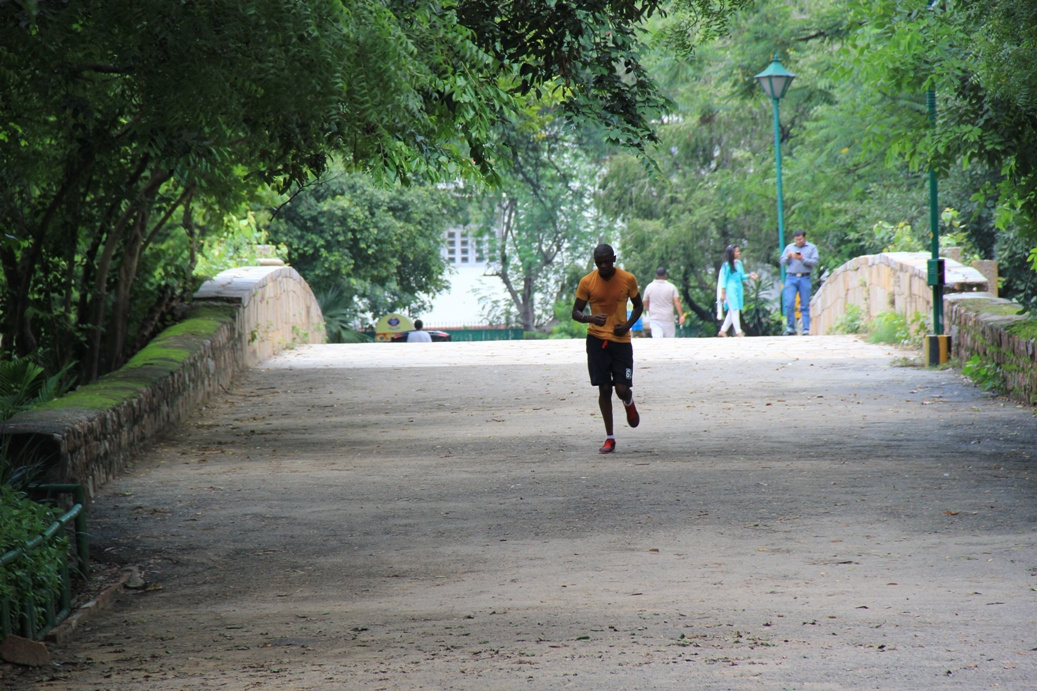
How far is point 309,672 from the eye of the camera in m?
5.01

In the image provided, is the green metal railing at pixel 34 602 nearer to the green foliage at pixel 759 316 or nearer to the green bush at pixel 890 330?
the green bush at pixel 890 330

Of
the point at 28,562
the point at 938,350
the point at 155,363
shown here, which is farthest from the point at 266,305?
the point at 28,562

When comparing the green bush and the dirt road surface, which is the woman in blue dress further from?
the dirt road surface

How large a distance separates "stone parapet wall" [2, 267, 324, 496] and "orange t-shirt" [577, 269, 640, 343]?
3569mm

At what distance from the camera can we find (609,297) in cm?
995

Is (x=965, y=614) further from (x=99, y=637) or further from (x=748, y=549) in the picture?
(x=99, y=637)

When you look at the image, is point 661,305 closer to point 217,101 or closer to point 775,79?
point 775,79

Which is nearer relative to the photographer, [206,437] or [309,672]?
[309,672]

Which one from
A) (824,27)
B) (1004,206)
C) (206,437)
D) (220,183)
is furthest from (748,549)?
(824,27)

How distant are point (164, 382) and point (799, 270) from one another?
13.2 m

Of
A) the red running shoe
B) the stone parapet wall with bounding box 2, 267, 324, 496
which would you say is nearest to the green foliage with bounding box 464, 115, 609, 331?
the stone parapet wall with bounding box 2, 267, 324, 496

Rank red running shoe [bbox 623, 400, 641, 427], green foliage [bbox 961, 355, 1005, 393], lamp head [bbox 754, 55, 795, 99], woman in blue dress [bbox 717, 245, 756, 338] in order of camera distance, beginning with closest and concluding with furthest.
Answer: red running shoe [bbox 623, 400, 641, 427] → green foliage [bbox 961, 355, 1005, 393] → woman in blue dress [bbox 717, 245, 756, 338] → lamp head [bbox 754, 55, 795, 99]

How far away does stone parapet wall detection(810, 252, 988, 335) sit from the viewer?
15.5 m

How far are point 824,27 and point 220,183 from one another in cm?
1666
